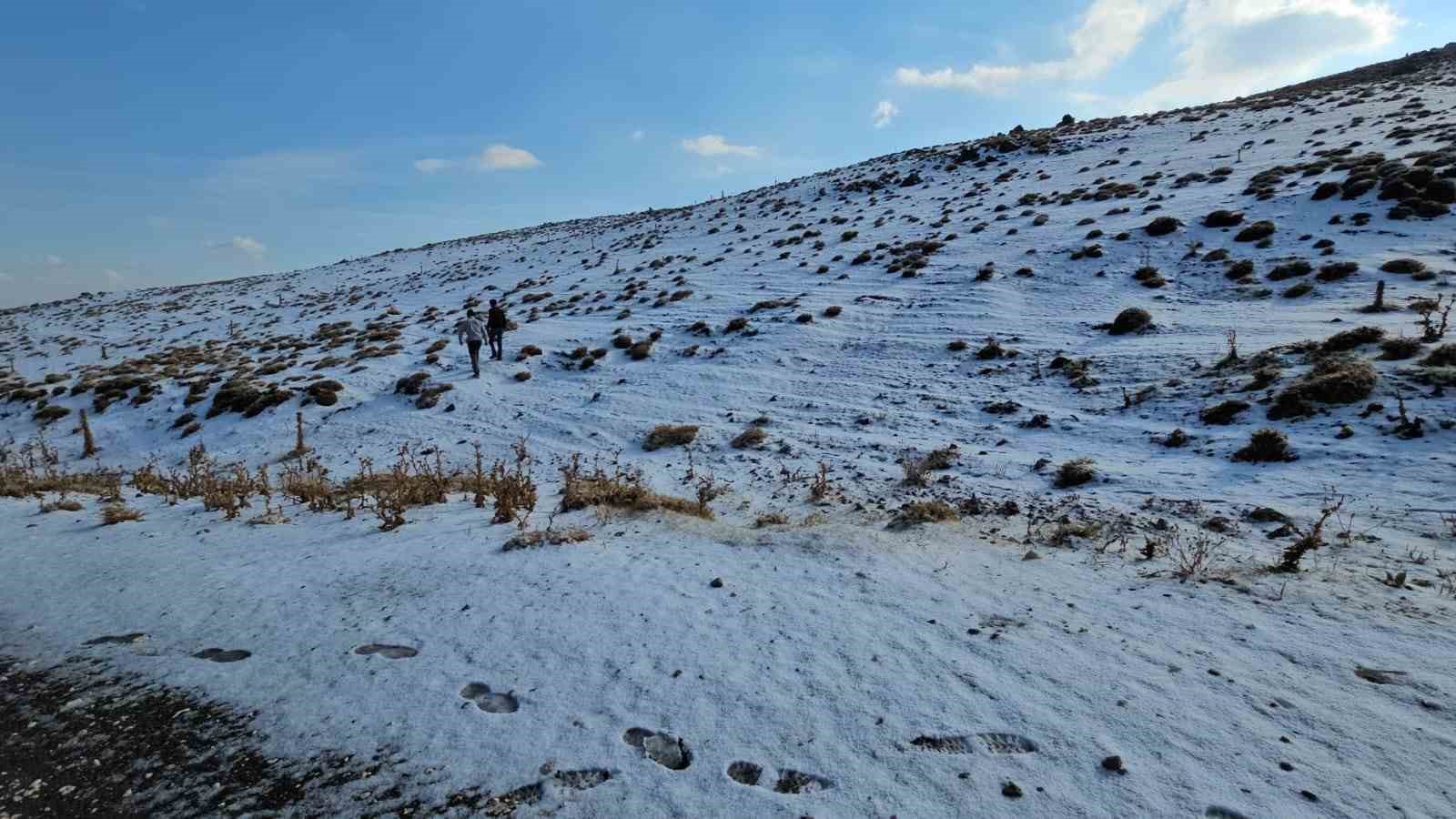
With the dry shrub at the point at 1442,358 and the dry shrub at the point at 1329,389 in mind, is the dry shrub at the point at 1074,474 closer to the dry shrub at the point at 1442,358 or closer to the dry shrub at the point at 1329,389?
the dry shrub at the point at 1329,389

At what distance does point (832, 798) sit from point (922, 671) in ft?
4.45

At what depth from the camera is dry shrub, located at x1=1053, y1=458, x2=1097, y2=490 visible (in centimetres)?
873

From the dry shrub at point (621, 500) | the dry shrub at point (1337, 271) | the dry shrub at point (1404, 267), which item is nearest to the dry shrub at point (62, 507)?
the dry shrub at point (621, 500)

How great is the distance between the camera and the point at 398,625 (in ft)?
17.9

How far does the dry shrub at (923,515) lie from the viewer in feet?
24.5

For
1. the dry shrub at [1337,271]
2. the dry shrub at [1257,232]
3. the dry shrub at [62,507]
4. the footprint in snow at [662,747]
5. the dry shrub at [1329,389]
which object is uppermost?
the dry shrub at [1257,232]

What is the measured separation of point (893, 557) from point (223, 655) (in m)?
5.82

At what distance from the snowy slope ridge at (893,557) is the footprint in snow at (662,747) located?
2 centimetres

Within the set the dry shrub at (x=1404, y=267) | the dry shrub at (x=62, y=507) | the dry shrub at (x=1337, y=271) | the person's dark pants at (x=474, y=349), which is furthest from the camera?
the person's dark pants at (x=474, y=349)

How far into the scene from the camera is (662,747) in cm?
386

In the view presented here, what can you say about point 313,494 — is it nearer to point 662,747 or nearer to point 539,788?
point 539,788

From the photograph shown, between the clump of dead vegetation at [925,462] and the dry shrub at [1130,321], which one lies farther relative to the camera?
the dry shrub at [1130,321]

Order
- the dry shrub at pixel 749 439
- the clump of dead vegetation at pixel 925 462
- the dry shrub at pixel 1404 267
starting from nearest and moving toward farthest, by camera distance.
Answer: the clump of dead vegetation at pixel 925 462 < the dry shrub at pixel 749 439 < the dry shrub at pixel 1404 267

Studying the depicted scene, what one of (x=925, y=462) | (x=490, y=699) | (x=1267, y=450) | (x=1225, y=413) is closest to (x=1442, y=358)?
(x=1225, y=413)
